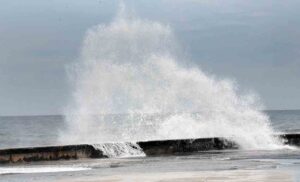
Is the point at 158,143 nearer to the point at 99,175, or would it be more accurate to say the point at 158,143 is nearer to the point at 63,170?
the point at 63,170

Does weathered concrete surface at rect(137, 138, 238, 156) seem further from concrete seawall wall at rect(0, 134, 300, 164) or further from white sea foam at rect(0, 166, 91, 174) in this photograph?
white sea foam at rect(0, 166, 91, 174)

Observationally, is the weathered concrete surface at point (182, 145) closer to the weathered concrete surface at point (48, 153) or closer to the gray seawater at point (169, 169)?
the weathered concrete surface at point (48, 153)

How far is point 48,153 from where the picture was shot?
2662 centimetres

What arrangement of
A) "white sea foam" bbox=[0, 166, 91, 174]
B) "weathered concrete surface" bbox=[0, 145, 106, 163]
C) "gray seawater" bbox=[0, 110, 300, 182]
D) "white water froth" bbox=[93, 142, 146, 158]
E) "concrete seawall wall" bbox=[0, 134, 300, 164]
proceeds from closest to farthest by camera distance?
"gray seawater" bbox=[0, 110, 300, 182]
"white sea foam" bbox=[0, 166, 91, 174]
"weathered concrete surface" bbox=[0, 145, 106, 163]
"concrete seawall wall" bbox=[0, 134, 300, 164]
"white water froth" bbox=[93, 142, 146, 158]

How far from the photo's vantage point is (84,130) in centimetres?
4266

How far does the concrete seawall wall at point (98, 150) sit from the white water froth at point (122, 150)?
0.21 m

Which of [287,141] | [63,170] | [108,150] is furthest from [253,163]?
[287,141]

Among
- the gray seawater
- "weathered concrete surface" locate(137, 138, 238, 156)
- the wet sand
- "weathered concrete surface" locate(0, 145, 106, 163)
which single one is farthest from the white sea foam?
"weathered concrete surface" locate(137, 138, 238, 156)

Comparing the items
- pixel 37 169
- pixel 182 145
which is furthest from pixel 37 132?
pixel 37 169

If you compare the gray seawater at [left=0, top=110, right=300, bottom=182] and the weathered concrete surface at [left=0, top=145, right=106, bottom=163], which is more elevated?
the weathered concrete surface at [left=0, top=145, right=106, bottom=163]

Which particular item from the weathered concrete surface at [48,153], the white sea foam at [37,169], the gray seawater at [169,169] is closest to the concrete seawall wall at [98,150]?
the weathered concrete surface at [48,153]

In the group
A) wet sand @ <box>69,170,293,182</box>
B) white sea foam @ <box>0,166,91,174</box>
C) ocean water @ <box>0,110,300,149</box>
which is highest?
ocean water @ <box>0,110,300,149</box>

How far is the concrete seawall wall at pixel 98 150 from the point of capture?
26017 mm

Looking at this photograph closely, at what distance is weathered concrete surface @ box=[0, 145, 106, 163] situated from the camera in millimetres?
25766
